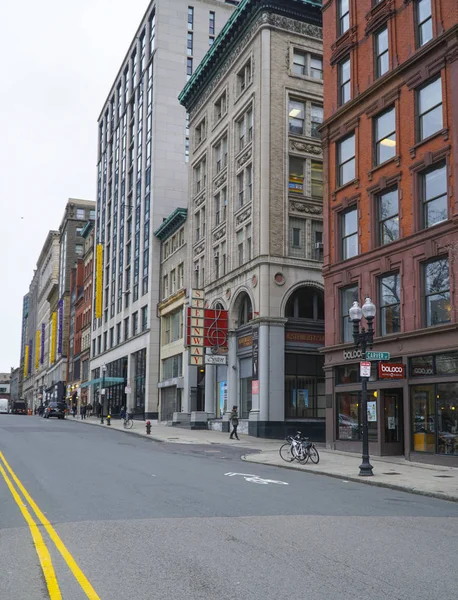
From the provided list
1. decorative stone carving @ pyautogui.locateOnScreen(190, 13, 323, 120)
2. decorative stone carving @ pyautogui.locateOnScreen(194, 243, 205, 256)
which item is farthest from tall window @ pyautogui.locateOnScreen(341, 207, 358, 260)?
decorative stone carving @ pyautogui.locateOnScreen(194, 243, 205, 256)

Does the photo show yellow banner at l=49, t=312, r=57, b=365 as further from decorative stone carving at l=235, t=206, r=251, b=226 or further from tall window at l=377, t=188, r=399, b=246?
tall window at l=377, t=188, r=399, b=246

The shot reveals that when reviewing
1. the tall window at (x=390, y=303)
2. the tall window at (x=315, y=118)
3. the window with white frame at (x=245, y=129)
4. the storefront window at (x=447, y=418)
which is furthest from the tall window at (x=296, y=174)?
the storefront window at (x=447, y=418)

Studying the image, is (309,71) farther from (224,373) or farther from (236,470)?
(236,470)

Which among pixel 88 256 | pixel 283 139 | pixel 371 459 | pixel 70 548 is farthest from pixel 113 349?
pixel 70 548

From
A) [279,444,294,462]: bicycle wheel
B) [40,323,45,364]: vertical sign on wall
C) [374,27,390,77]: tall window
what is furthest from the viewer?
[40,323,45,364]: vertical sign on wall

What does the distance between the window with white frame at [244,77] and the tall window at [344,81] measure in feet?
43.8

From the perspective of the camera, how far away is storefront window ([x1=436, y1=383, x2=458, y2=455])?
22150mm

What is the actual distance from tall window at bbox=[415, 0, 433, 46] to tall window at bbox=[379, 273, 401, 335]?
8993mm

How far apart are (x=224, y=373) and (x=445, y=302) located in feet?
77.7

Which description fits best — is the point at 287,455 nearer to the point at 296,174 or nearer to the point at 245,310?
the point at 245,310

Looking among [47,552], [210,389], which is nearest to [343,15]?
[210,389]

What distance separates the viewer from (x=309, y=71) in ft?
139

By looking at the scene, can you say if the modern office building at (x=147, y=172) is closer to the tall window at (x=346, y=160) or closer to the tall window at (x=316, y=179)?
the tall window at (x=316, y=179)

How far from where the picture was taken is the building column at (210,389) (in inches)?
1806
